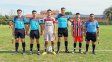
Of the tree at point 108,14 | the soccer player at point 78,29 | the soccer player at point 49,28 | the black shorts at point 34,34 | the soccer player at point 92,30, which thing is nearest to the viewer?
the black shorts at point 34,34

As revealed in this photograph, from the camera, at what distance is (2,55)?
16.1 m

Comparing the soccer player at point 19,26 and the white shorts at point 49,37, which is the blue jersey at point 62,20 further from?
the soccer player at point 19,26

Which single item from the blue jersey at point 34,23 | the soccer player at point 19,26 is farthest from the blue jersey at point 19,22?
the blue jersey at point 34,23

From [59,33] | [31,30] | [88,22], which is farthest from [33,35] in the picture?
[88,22]

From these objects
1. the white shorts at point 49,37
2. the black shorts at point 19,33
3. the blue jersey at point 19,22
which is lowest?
the white shorts at point 49,37

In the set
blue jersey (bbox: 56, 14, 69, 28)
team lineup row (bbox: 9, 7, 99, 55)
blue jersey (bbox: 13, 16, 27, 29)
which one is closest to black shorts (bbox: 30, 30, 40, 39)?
team lineup row (bbox: 9, 7, 99, 55)

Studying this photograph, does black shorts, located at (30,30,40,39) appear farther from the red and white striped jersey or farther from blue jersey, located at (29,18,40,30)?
the red and white striped jersey

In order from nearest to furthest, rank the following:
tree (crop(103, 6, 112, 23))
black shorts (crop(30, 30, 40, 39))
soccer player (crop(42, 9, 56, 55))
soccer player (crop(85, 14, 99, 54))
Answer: black shorts (crop(30, 30, 40, 39)) < soccer player (crop(42, 9, 56, 55)) < soccer player (crop(85, 14, 99, 54)) < tree (crop(103, 6, 112, 23))

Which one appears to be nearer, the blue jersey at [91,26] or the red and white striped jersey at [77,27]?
the blue jersey at [91,26]

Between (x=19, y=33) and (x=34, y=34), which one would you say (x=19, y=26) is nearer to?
(x=19, y=33)

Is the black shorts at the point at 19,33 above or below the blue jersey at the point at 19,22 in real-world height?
below

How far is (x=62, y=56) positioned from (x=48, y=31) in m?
1.55

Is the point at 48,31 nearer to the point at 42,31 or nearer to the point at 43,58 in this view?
the point at 42,31

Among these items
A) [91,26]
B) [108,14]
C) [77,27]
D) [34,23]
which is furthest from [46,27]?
[108,14]
